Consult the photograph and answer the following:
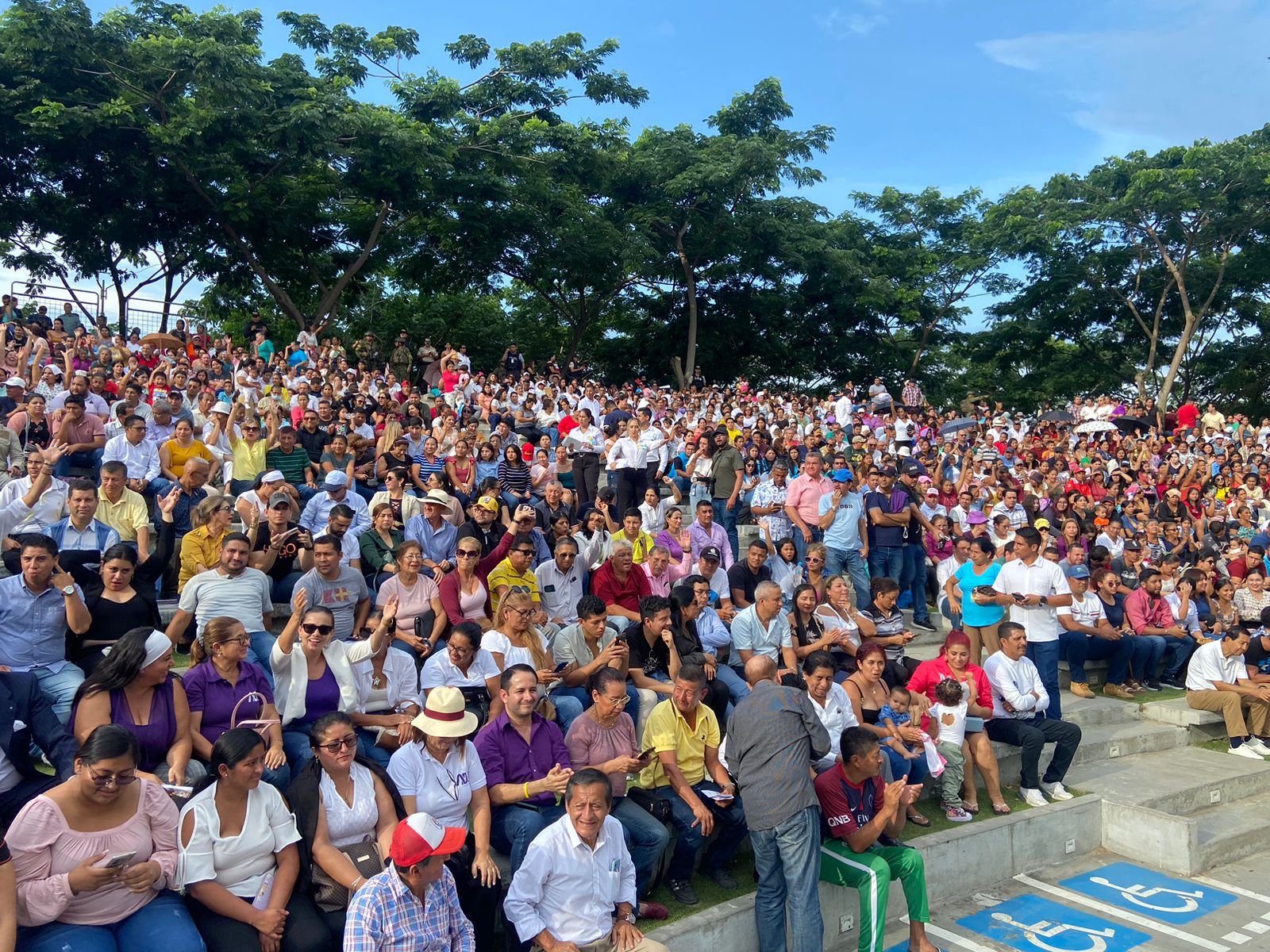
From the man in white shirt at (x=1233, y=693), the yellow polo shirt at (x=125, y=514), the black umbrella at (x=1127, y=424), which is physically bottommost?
the man in white shirt at (x=1233, y=693)

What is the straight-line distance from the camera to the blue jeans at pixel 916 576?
11312 mm

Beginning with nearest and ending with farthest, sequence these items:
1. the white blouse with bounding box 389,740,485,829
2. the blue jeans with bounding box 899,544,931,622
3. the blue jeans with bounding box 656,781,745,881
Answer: the white blouse with bounding box 389,740,485,829 < the blue jeans with bounding box 656,781,745,881 < the blue jeans with bounding box 899,544,931,622

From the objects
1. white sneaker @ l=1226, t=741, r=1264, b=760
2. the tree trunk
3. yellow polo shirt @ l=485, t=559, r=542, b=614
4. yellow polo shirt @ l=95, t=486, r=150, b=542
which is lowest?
white sneaker @ l=1226, t=741, r=1264, b=760

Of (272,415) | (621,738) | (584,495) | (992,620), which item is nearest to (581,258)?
(584,495)

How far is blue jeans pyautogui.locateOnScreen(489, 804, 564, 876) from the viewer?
5.19 m

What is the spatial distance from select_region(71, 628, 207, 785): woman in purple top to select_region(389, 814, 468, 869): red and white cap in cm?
155

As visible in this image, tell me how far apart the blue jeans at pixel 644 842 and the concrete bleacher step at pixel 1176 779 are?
4447mm

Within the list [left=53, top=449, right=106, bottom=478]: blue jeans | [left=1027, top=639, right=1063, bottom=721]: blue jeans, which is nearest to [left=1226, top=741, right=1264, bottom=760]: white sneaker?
[left=1027, top=639, right=1063, bottom=721]: blue jeans

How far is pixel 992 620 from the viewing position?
9156mm

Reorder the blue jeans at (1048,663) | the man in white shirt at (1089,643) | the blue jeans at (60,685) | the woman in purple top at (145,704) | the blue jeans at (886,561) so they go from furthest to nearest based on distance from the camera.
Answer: the blue jeans at (886,561), the man in white shirt at (1089,643), the blue jeans at (1048,663), the blue jeans at (60,685), the woman in purple top at (145,704)

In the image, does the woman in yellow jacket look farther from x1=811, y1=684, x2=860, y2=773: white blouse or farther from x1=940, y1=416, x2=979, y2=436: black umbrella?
x1=940, y1=416, x2=979, y2=436: black umbrella

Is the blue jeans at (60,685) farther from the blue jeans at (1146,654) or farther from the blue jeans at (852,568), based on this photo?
the blue jeans at (1146,654)

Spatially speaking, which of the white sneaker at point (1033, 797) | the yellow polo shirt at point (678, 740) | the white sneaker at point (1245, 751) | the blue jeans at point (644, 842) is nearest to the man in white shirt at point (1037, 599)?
the white sneaker at point (1033, 797)

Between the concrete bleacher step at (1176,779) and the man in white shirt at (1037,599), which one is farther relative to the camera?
the man in white shirt at (1037,599)
